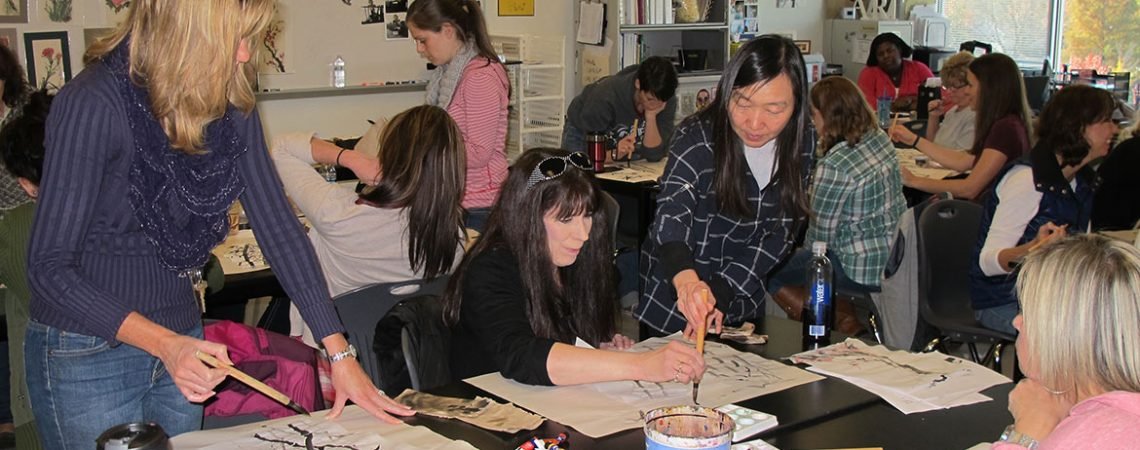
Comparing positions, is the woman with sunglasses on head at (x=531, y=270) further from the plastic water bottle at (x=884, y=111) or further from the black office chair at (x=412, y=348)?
the plastic water bottle at (x=884, y=111)

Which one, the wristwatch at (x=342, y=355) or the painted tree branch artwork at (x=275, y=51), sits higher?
the painted tree branch artwork at (x=275, y=51)

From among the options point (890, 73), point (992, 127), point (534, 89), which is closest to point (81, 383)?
point (992, 127)

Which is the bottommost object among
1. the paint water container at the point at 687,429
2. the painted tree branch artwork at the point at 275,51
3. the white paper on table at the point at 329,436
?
the white paper on table at the point at 329,436

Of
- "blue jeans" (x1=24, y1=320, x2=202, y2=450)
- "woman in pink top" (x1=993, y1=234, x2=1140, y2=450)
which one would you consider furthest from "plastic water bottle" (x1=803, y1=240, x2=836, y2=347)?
"blue jeans" (x1=24, y1=320, x2=202, y2=450)

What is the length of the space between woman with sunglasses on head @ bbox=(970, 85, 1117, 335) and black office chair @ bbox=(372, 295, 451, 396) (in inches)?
68.4

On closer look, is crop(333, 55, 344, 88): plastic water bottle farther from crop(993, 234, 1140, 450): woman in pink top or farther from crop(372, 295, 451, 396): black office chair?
crop(993, 234, 1140, 450): woman in pink top

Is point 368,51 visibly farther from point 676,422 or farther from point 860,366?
point 676,422

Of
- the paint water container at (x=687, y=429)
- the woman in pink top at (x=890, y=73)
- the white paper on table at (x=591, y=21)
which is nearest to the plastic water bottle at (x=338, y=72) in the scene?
the white paper on table at (x=591, y=21)

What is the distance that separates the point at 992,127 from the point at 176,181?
3557mm

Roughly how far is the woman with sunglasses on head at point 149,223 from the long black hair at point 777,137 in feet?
3.23

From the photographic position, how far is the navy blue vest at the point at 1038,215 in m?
3.18

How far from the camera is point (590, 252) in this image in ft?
7.55

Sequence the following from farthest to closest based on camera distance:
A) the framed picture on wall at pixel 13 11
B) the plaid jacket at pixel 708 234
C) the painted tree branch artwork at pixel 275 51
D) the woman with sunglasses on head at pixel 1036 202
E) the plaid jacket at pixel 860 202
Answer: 1. the painted tree branch artwork at pixel 275 51
2. the framed picture on wall at pixel 13 11
3. the plaid jacket at pixel 860 202
4. the woman with sunglasses on head at pixel 1036 202
5. the plaid jacket at pixel 708 234

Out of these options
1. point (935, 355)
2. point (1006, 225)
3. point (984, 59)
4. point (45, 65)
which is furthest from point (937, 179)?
point (45, 65)
